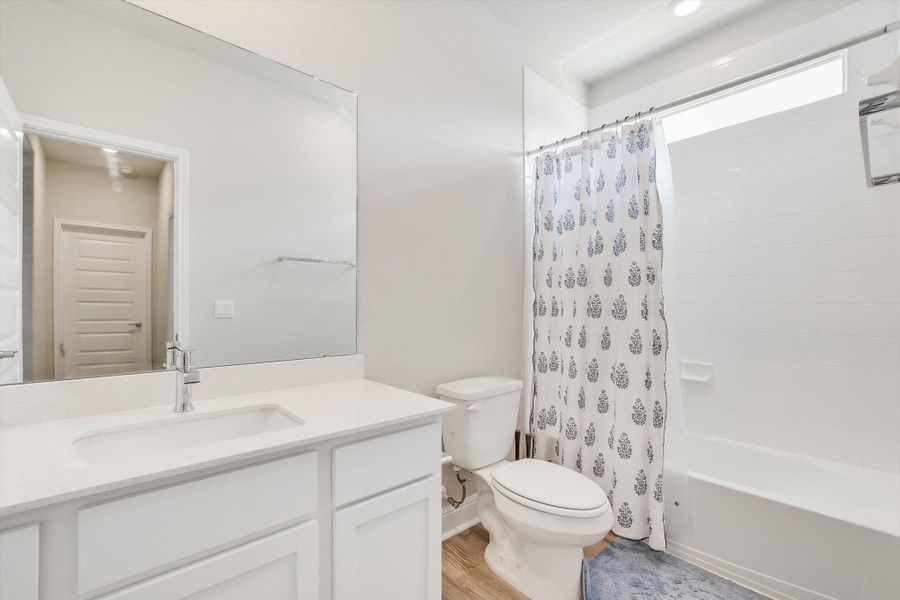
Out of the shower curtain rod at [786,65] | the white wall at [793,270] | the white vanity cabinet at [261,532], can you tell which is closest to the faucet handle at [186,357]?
the white vanity cabinet at [261,532]

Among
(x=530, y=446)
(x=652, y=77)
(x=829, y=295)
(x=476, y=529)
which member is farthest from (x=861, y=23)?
(x=476, y=529)

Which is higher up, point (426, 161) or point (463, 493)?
point (426, 161)

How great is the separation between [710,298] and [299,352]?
2.24 metres

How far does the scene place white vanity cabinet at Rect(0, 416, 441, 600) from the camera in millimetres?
648

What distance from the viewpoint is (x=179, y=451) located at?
2.64 ft

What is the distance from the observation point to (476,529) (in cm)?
198

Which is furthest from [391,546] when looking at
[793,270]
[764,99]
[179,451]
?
[764,99]

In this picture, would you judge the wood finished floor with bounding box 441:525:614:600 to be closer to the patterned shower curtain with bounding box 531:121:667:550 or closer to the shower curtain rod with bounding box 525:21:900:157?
the patterned shower curtain with bounding box 531:121:667:550

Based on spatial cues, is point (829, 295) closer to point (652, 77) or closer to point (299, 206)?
point (652, 77)

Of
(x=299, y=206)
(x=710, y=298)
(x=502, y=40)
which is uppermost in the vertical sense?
(x=502, y=40)

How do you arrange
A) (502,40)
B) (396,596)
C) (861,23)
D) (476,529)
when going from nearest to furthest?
(396,596), (861,23), (476,529), (502,40)

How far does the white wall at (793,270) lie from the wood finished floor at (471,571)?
3.74 feet

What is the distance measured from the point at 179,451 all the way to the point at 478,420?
3.92ft

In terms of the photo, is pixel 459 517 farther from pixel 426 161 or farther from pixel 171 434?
pixel 426 161
